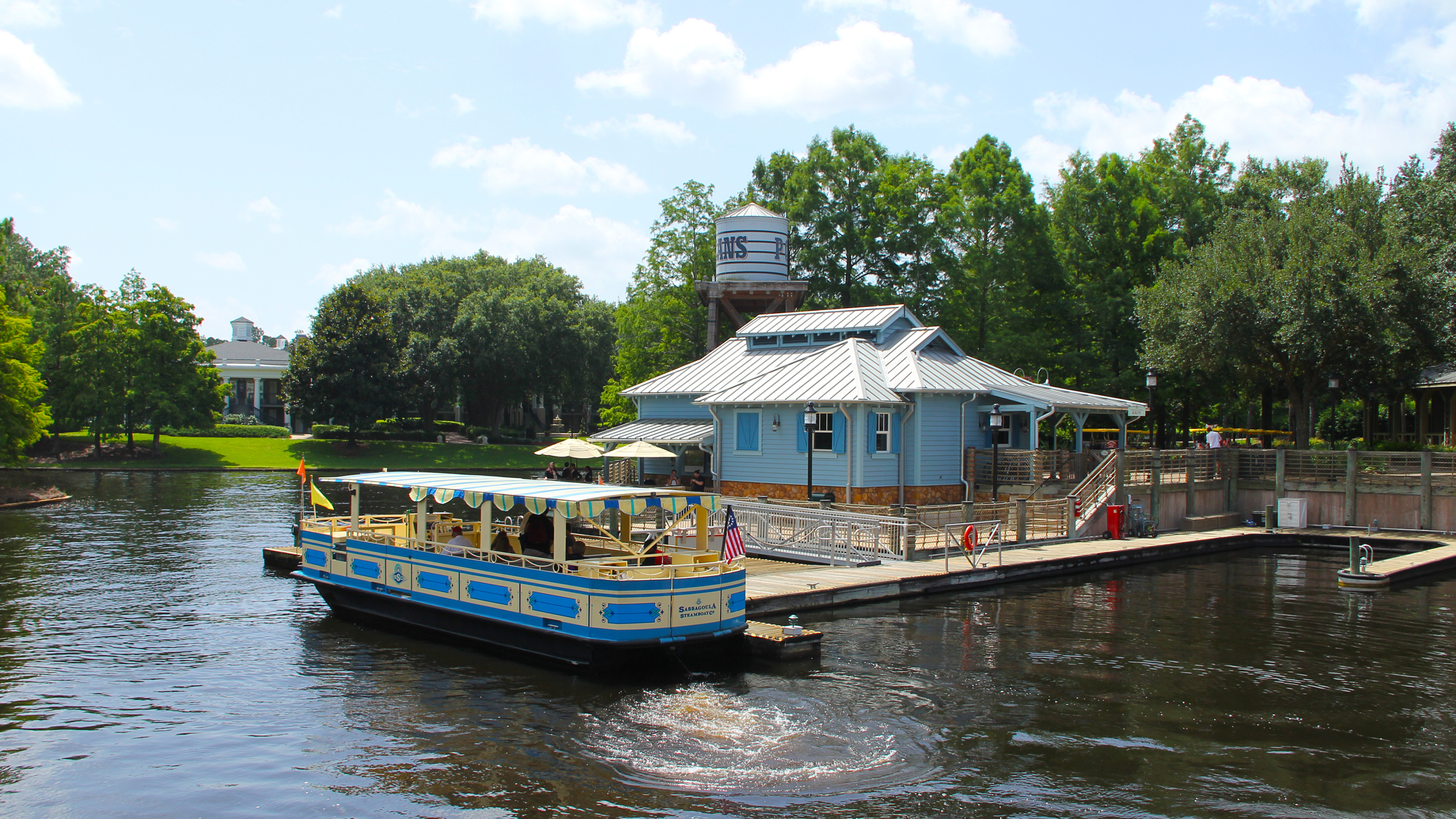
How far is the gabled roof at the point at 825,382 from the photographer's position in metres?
32.8

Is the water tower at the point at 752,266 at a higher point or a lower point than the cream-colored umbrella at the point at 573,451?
higher

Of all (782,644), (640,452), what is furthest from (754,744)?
(640,452)

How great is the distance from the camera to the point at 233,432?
270 feet

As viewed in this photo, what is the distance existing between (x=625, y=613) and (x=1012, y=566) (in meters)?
13.5

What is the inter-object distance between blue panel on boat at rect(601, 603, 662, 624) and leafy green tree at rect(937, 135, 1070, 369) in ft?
127

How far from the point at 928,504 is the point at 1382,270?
733 inches

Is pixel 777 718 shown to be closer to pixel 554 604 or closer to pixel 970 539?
pixel 554 604

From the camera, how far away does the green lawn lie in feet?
224

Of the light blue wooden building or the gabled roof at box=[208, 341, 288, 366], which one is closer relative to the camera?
the light blue wooden building

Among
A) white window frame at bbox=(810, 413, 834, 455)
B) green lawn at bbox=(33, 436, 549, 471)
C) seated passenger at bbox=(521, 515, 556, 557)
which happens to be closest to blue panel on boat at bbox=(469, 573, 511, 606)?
seated passenger at bbox=(521, 515, 556, 557)

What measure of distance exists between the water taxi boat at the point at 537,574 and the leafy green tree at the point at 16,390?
36.9 meters

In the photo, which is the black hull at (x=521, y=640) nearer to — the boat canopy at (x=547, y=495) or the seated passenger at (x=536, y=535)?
the seated passenger at (x=536, y=535)

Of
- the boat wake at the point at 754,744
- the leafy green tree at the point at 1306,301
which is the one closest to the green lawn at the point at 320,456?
the leafy green tree at the point at 1306,301

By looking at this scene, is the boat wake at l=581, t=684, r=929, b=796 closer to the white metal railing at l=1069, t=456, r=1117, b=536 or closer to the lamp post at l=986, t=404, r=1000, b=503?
the lamp post at l=986, t=404, r=1000, b=503
